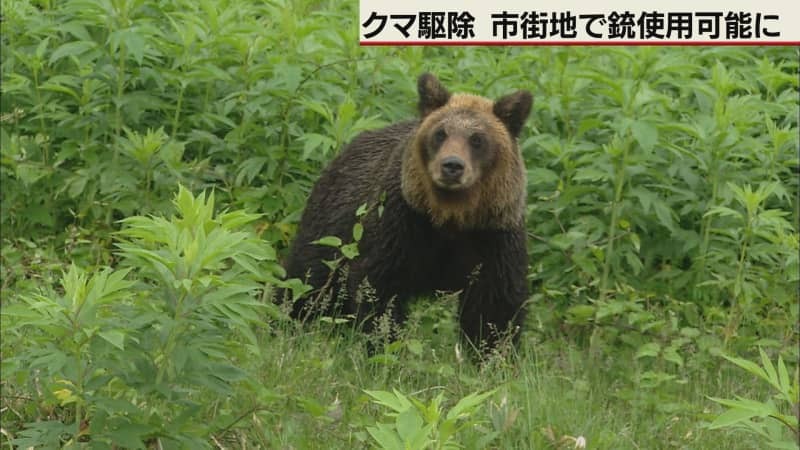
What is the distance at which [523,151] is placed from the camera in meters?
7.74

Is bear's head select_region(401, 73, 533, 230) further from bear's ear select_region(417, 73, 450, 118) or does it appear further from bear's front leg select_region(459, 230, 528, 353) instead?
bear's front leg select_region(459, 230, 528, 353)

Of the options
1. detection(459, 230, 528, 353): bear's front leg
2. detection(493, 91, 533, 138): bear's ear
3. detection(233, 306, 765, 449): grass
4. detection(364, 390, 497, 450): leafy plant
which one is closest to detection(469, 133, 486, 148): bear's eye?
detection(493, 91, 533, 138): bear's ear

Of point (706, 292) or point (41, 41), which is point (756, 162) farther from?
point (41, 41)

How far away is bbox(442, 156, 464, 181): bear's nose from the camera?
625 centimetres

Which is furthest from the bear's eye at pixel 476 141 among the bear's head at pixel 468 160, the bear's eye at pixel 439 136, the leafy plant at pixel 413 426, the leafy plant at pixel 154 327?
the leafy plant at pixel 413 426

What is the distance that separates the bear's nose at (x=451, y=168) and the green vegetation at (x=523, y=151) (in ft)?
2.12

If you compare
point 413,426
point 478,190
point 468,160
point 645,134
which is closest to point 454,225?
point 478,190

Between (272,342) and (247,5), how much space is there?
2910 millimetres

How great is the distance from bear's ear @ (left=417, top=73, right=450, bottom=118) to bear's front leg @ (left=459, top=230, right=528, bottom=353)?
28.5 inches

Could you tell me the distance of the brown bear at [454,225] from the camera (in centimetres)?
649

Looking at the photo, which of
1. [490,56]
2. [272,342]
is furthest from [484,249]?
[490,56]

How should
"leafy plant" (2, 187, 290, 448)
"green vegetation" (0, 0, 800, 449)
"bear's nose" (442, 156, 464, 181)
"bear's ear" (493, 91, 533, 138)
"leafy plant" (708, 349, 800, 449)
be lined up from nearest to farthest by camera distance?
"leafy plant" (708, 349, 800, 449) < "leafy plant" (2, 187, 290, 448) < "green vegetation" (0, 0, 800, 449) < "bear's nose" (442, 156, 464, 181) < "bear's ear" (493, 91, 533, 138)

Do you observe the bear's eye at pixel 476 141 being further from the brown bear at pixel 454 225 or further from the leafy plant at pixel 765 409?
the leafy plant at pixel 765 409

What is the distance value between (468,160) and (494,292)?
0.70 meters
